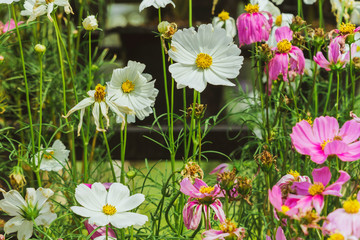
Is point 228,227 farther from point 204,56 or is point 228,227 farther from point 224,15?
point 224,15

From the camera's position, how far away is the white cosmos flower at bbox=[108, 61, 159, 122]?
787 mm

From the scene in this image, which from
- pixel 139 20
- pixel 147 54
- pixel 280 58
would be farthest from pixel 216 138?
pixel 280 58

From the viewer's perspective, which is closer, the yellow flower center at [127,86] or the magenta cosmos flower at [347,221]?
the magenta cosmos flower at [347,221]

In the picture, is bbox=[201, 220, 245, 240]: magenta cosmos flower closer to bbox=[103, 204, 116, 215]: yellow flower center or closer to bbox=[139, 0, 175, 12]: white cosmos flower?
bbox=[103, 204, 116, 215]: yellow flower center

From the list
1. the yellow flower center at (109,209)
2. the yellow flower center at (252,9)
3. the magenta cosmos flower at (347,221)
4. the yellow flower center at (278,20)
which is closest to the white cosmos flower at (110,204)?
the yellow flower center at (109,209)

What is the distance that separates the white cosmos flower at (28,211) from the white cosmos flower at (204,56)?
0.76 feet

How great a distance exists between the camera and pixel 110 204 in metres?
0.71

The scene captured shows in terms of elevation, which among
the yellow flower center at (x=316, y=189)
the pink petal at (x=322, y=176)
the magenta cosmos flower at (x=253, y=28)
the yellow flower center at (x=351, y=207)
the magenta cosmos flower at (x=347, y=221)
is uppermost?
the magenta cosmos flower at (x=253, y=28)

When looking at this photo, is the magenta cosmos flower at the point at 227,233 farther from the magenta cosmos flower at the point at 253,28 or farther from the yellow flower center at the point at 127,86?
the magenta cosmos flower at the point at 253,28

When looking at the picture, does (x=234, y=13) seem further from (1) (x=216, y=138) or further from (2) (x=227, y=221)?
(2) (x=227, y=221)

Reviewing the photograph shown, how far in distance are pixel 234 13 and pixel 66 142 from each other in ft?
2.71

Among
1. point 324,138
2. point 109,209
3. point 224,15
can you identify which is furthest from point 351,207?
point 224,15

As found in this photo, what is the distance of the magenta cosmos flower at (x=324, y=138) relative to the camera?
0.63 m

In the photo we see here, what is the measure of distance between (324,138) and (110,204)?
0.86 ft
